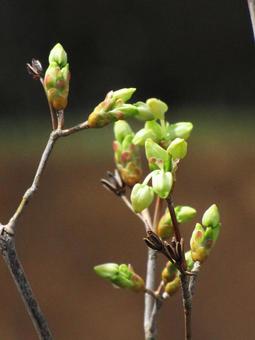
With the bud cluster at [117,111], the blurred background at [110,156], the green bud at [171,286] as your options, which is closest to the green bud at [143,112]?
the bud cluster at [117,111]

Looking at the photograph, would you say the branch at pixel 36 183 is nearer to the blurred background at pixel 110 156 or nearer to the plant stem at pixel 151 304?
the plant stem at pixel 151 304

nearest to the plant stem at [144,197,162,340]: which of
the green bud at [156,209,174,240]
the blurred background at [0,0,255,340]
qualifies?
the green bud at [156,209,174,240]

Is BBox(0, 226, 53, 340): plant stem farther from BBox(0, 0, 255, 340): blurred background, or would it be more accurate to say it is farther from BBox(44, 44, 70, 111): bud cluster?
BBox(0, 0, 255, 340): blurred background

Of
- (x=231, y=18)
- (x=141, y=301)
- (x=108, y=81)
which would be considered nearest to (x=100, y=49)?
(x=108, y=81)

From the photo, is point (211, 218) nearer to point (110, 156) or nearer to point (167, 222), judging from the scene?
point (167, 222)

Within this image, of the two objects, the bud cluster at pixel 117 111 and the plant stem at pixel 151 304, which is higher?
the bud cluster at pixel 117 111

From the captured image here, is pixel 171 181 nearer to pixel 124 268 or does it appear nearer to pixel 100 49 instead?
pixel 124 268
